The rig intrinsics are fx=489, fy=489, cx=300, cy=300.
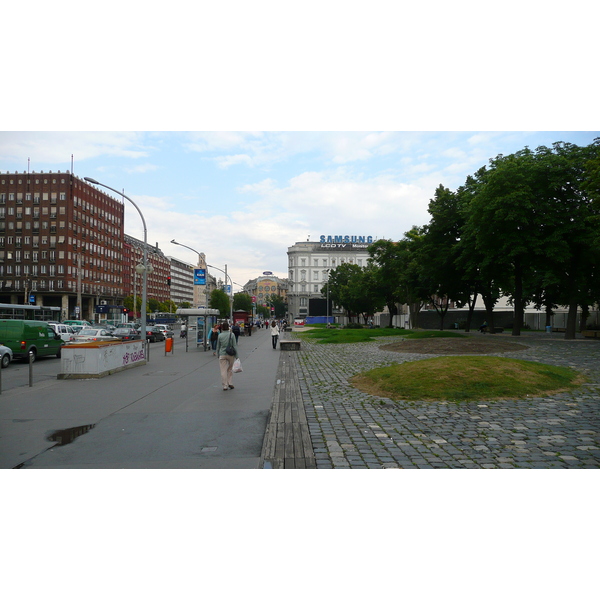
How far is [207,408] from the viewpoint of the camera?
387 inches

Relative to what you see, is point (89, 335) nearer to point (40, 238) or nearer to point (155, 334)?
point (155, 334)

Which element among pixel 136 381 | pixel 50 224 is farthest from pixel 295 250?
pixel 136 381

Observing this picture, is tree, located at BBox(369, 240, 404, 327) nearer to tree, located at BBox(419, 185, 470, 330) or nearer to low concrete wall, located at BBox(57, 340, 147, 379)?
tree, located at BBox(419, 185, 470, 330)

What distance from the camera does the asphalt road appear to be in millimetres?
6426

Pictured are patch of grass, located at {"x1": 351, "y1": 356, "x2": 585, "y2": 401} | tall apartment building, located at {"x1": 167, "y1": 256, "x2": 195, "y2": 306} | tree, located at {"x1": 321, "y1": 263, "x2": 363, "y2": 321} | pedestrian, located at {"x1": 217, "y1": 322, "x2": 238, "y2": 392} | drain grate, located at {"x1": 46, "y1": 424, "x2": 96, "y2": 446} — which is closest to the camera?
drain grate, located at {"x1": 46, "y1": 424, "x2": 96, "y2": 446}

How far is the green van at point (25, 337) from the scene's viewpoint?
2075 cm

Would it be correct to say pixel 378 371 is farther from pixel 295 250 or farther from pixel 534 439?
pixel 295 250

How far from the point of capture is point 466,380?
440 inches

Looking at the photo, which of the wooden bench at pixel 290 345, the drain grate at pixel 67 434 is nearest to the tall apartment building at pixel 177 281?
the wooden bench at pixel 290 345

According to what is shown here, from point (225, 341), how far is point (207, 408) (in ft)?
9.44

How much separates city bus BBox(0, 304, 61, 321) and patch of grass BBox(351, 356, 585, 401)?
29.5m

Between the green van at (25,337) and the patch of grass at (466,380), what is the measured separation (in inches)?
616

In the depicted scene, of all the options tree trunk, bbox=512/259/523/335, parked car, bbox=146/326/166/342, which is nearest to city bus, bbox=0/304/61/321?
parked car, bbox=146/326/166/342

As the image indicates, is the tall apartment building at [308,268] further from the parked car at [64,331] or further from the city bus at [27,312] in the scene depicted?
the parked car at [64,331]
